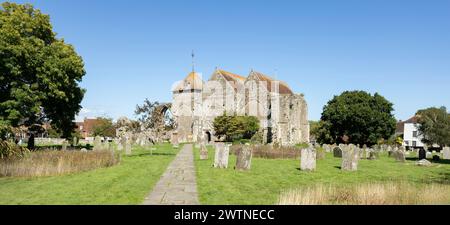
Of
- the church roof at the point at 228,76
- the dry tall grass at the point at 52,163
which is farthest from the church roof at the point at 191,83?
the dry tall grass at the point at 52,163

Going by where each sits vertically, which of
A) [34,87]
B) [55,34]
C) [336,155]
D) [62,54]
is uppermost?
[55,34]

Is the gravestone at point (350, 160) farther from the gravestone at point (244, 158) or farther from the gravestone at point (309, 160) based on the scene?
the gravestone at point (244, 158)

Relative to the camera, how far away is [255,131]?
60.6 metres

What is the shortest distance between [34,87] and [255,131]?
128ft

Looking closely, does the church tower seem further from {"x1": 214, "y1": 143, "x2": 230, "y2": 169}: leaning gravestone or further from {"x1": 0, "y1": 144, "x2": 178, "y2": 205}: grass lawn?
{"x1": 0, "y1": 144, "x2": 178, "y2": 205}: grass lawn

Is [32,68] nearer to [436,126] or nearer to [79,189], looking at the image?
[79,189]

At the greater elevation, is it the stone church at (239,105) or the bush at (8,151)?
the stone church at (239,105)

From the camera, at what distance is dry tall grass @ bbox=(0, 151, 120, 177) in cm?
1459

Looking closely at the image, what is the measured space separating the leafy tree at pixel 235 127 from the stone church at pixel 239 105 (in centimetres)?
327

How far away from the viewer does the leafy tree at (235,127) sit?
57.9 meters

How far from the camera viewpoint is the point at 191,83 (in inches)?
2933

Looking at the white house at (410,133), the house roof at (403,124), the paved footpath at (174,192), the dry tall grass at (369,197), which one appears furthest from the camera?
the house roof at (403,124)
